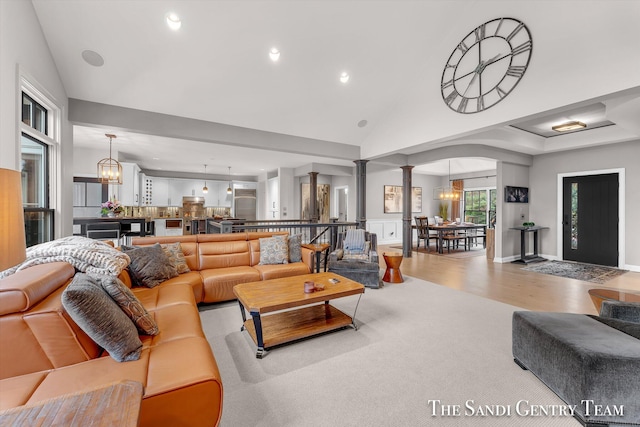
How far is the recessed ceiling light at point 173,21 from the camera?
2906 millimetres

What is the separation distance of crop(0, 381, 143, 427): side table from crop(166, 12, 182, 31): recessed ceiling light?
3498mm

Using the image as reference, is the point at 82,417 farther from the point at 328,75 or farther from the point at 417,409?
the point at 328,75

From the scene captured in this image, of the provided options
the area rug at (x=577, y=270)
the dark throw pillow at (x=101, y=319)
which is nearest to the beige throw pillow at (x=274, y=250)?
the dark throw pillow at (x=101, y=319)

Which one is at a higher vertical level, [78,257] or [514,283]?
[78,257]

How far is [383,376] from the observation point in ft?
6.59

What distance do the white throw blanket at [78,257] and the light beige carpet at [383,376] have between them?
3.65ft

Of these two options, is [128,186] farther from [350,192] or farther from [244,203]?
[350,192]

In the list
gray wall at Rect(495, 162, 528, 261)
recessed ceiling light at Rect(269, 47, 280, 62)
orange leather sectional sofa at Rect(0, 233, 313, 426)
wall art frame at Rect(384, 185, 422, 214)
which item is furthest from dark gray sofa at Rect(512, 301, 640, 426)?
wall art frame at Rect(384, 185, 422, 214)

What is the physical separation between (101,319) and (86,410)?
0.74 meters

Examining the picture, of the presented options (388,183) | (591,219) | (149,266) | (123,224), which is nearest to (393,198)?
(388,183)

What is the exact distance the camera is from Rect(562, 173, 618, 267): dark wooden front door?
5.67 metres

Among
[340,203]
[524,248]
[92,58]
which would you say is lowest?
[524,248]

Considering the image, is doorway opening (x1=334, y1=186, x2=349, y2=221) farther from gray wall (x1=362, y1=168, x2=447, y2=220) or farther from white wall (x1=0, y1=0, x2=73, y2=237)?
white wall (x1=0, y1=0, x2=73, y2=237)

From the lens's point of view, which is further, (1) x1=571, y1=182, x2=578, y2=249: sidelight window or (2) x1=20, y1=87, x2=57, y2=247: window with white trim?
(1) x1=571, y1=182, x2=578, y2=249: sidelight window
